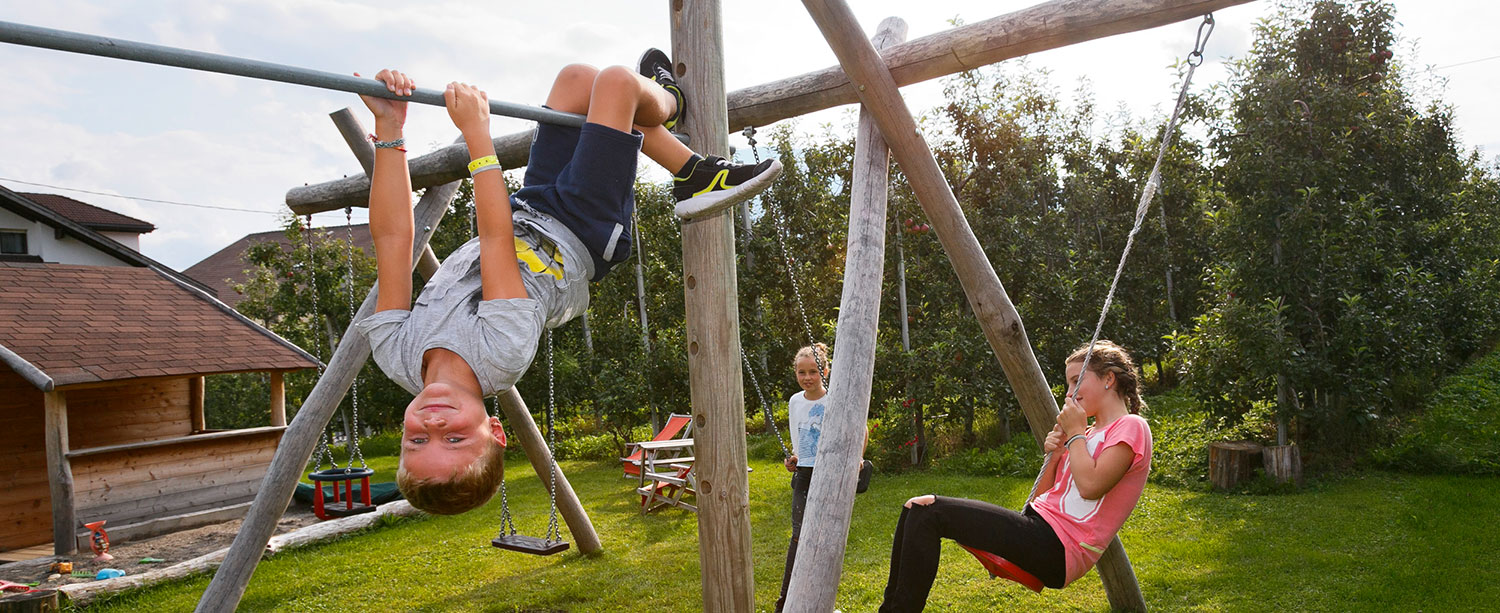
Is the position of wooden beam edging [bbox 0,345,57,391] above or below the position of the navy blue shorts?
below

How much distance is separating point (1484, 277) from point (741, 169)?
501 inches

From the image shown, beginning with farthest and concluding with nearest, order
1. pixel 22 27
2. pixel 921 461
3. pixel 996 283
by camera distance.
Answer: pixel 921 461, pixel 996 283, pixel 22 27

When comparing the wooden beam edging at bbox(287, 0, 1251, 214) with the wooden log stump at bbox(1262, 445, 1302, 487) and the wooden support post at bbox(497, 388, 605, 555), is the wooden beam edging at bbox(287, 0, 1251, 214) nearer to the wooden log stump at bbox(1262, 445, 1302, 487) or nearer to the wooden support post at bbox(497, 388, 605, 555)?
the wooden support post at bbox(497, 388, 605, 555)

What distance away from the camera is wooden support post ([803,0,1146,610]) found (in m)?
3.30

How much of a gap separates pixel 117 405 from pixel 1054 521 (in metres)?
11.5

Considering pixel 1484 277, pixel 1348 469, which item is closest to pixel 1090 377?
pixel 1348 469

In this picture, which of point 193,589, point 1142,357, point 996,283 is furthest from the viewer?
point 1142,357

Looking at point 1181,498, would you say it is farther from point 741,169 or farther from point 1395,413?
point 741,169

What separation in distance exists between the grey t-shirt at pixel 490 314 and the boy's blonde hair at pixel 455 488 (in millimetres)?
A: 218

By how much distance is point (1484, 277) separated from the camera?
11.4 meters

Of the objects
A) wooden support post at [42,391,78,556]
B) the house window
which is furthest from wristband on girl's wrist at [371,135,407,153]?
the house window

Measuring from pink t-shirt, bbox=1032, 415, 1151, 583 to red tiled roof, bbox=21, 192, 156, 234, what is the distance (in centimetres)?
2366

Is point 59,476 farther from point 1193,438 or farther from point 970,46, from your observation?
point 1193,438

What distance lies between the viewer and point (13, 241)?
49.7ft
